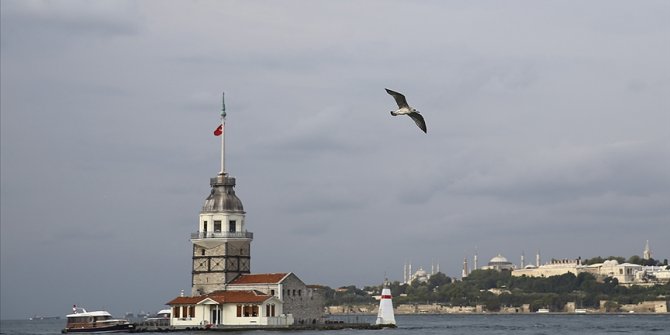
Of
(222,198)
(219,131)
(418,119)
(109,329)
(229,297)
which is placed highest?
(219,131)

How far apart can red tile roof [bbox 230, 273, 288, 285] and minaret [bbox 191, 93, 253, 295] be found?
601mm

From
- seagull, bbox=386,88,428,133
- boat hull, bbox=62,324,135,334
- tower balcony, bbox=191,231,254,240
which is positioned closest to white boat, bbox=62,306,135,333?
boat hull, bbox=62,324,135,334

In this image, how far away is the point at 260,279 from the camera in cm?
8494

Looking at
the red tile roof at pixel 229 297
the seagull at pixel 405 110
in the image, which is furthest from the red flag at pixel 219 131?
the seagull at pixel 405 110

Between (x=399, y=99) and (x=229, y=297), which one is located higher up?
(x=399, y=99)

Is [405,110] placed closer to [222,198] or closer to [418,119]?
[418,119]

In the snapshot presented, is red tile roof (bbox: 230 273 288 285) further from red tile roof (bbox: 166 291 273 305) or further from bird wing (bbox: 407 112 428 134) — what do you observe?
bird wing (bbox: 407 112 428 134)

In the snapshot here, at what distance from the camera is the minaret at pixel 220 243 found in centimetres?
8569

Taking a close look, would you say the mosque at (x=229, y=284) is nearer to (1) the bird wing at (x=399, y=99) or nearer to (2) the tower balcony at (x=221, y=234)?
(2) the tower balcony at (x=221, y=234)

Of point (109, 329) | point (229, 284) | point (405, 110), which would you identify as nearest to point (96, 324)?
point (109, 329)

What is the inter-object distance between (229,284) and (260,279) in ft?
7.87

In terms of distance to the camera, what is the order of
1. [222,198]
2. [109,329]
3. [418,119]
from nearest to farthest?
[418,119]
[222,198]
[109,329]

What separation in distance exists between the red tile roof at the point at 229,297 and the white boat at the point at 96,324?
24.6 ft

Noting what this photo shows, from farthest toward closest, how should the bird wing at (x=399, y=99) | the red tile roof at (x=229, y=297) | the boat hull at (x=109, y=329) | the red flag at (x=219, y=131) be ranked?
the boat hull at (x=109, y=329)
the red flag at (x=219, y=131)
the red tile roof at (x=229, y=297)
the bird wing at (x=399, y=99)
